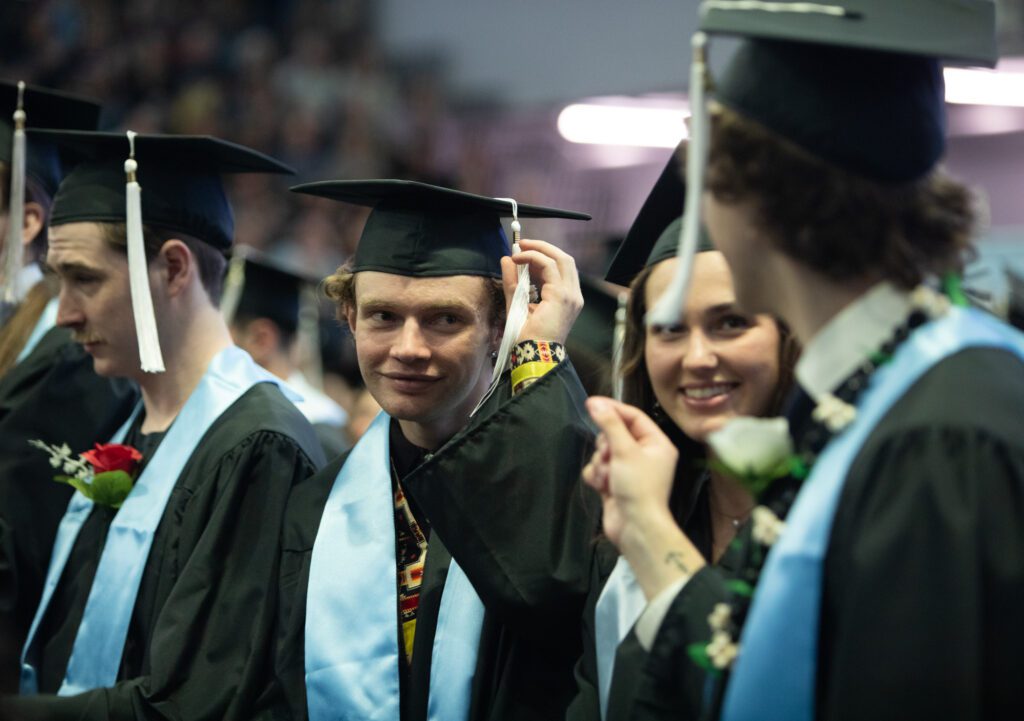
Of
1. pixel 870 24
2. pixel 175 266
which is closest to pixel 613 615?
pixel 870 24

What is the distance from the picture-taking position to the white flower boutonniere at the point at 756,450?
158cm

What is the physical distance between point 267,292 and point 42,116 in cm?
215

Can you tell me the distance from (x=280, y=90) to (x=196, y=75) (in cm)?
71

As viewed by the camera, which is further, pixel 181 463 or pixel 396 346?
pixel 181 463

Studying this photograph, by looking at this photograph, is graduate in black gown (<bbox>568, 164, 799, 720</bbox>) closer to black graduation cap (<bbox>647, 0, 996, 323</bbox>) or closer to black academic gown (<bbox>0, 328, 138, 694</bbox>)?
black graduation cap (<bbox>647, 0, 996, 323</bbox>)

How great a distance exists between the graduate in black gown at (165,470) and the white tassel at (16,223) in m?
0.35

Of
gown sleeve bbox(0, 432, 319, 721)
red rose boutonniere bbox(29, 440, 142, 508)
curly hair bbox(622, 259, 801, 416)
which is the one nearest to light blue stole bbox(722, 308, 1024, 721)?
curly hair bbox(622, 259, 801, 416)

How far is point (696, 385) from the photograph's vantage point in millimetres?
2178

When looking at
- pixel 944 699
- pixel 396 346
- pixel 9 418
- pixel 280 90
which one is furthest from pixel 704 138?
pixel 280 90

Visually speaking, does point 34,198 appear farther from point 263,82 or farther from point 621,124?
point 263,82

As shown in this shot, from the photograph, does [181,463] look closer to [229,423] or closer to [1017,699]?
[229,423]

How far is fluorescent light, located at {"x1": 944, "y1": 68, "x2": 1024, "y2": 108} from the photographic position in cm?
650

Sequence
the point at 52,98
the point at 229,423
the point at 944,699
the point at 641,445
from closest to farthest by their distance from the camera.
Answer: the point at 944,699, the point at 641,445, the point at 229,423, the point at 52,98

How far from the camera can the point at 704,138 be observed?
158 centimetres
